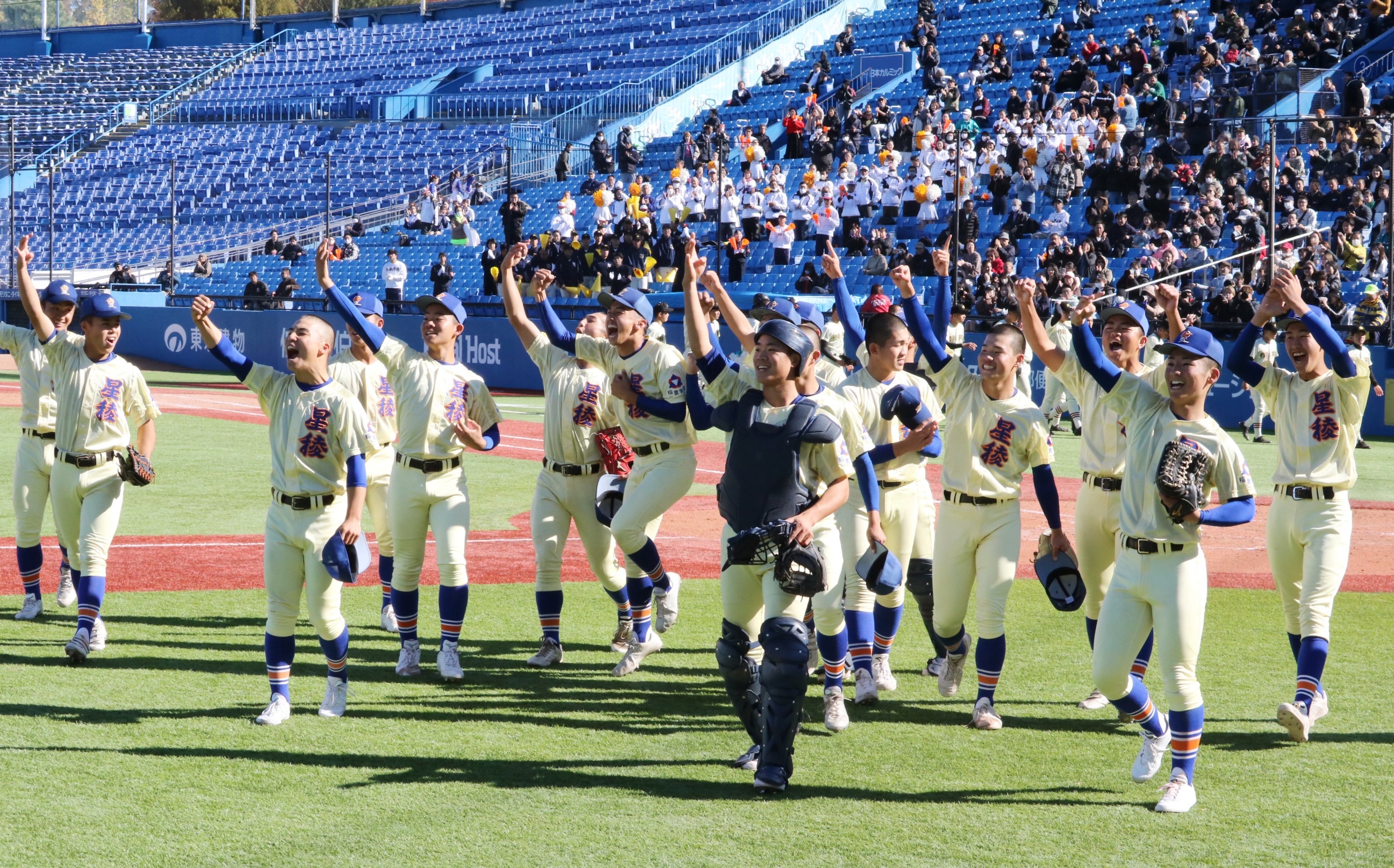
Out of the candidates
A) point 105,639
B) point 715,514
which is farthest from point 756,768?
point 715,514

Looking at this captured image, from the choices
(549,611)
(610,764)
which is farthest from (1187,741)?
(549,611)

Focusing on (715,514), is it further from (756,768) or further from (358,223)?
(358,223)

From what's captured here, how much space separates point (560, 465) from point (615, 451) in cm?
34

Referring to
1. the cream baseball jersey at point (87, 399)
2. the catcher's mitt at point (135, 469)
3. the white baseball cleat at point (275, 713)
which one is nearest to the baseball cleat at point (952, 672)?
the white baseball cleat at point (275, 713)

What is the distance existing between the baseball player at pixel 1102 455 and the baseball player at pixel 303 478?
3400 mm

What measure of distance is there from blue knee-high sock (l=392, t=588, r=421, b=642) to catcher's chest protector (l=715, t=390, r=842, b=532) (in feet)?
8.92

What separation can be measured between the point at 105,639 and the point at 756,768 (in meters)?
4.54

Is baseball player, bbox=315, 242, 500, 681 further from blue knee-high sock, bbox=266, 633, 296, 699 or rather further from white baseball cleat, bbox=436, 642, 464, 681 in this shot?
blue knee-high sock, bbox=266, 633, 296, 699

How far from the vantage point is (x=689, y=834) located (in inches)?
209

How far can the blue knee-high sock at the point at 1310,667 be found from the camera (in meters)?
6.74

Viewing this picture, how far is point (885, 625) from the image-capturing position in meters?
7.79

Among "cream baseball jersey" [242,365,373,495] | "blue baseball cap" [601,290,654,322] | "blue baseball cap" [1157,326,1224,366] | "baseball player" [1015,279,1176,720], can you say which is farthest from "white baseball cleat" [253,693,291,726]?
"blue baseball cap" [1157,326,1224,366]

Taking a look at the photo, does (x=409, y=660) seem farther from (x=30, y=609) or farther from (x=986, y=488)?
(x=986, y=488)

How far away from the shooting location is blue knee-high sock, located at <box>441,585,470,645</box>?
7766 millimetres
